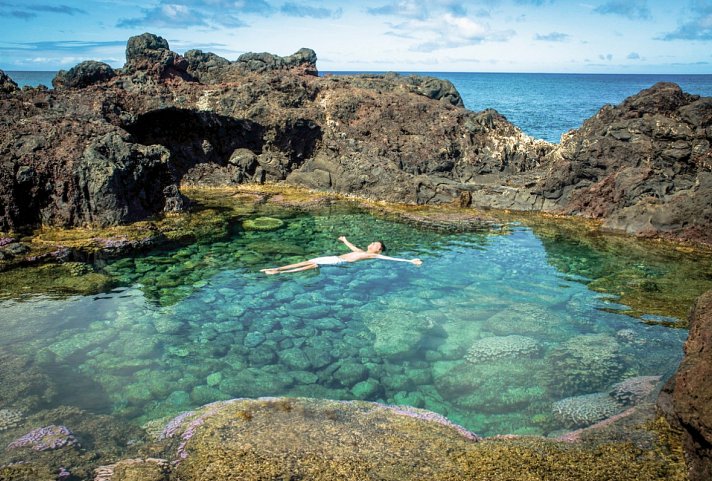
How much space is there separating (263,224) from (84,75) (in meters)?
15.8

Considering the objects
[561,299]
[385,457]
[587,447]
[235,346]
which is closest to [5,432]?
[235,346]

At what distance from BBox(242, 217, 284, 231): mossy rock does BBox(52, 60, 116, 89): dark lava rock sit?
14804 millimetres

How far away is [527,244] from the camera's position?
17.7 m

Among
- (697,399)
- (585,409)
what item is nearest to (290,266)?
(585,409)

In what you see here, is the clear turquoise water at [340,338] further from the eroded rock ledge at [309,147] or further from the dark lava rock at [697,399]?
the eroded rock ledge at [309,147]

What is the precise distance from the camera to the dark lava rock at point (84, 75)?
27.0 m

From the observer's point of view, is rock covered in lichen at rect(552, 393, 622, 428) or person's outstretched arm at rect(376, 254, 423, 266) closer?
rock covered in lichen at rect(552, 393, 622, 428)

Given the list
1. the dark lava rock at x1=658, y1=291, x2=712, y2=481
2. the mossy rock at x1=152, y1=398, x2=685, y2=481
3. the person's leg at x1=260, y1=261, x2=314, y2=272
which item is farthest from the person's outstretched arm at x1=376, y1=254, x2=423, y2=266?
the dark lava rock at x1=658, y1=291, x2=712, y2=481

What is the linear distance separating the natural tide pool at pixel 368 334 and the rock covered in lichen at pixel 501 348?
4 centimetres

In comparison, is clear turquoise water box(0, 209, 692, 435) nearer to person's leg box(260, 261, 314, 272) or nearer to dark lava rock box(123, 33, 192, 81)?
person's leg box(260, 261, 314, 272)

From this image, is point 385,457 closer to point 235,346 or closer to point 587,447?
point 587,447

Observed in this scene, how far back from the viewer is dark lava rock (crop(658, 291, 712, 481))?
549cm

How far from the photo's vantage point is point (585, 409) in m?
8.02

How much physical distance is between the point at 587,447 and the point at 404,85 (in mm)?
30411
